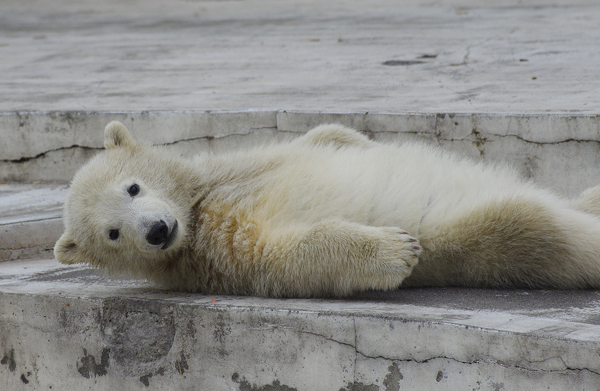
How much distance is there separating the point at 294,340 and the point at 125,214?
3.02 feet

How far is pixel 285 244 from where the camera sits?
276 centimetres

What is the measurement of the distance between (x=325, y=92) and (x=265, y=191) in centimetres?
229

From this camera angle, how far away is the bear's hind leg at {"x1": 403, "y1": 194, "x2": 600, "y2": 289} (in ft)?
8.71

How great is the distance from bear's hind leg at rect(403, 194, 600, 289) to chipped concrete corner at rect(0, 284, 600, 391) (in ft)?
1.27

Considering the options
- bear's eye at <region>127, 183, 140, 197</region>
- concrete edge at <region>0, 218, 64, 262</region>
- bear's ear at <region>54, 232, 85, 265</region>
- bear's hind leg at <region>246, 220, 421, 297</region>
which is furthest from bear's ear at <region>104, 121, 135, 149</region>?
concrete edge at <region>0, 218, 64, 262</region>

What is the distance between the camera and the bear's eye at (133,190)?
120 inches

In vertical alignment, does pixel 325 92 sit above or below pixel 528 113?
above

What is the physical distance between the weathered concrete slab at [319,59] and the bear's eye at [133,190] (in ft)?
5.32

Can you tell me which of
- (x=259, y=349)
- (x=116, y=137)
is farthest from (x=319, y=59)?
(x=259, y=349)

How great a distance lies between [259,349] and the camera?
2.66 meters

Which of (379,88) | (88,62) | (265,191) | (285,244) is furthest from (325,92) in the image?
(88,62)

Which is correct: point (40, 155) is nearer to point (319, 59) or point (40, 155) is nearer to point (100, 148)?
point (100, 148)

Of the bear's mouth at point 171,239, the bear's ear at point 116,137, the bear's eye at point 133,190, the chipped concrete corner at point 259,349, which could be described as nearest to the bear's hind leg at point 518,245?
the chipped concrete corner at point 259,349

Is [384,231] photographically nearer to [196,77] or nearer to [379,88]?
[379,88]
